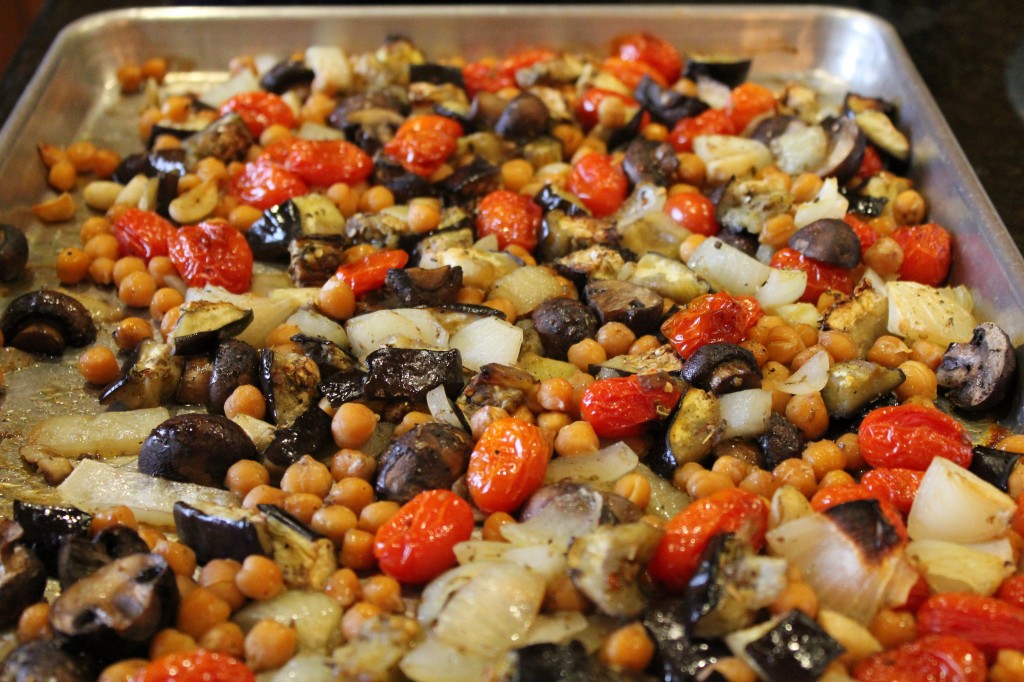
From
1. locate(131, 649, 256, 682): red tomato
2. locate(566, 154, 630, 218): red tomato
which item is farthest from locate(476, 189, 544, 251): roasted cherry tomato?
locate(131, 649, 256, 682): red tomato

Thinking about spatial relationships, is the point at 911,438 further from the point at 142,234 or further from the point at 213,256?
the point at 142,234

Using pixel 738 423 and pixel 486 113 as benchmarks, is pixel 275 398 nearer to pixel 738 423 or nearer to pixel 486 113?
pixel 738 423

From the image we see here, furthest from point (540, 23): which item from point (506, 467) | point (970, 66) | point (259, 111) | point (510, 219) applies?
point (506, 467)

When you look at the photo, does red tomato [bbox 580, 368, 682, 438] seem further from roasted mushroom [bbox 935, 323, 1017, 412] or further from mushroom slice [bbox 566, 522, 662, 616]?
roasted mushroom [bbox 935, 323, 1017, 412]

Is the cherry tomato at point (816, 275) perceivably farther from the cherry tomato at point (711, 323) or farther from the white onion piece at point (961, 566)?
the white onion piece at point (961, 566)

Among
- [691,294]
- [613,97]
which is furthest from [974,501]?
[613,97]

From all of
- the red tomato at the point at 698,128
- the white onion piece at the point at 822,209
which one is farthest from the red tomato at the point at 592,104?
the white onion piece at the point at 822,209

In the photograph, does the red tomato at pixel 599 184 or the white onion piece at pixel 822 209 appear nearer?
the white onion piece at pixel 822 209
